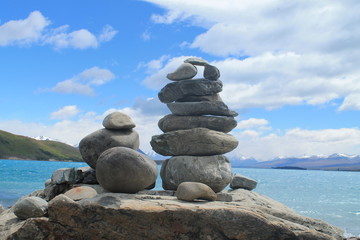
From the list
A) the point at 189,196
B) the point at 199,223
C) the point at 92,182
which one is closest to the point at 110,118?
the point at 92,182

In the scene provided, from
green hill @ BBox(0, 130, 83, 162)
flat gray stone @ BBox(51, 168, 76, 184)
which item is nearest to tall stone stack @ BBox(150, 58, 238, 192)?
flat gray stone @ BBox(51, 168, 76, 184)

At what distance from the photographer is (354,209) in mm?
40531

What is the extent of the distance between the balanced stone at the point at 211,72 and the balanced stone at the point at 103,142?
414 cm

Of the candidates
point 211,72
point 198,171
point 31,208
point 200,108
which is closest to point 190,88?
point 200,108

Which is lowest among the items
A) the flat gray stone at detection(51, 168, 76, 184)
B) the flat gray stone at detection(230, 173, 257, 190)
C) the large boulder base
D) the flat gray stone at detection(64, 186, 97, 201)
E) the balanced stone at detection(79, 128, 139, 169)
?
the large boulder base

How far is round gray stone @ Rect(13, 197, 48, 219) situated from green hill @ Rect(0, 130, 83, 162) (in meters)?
181

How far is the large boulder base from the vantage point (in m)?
11.2

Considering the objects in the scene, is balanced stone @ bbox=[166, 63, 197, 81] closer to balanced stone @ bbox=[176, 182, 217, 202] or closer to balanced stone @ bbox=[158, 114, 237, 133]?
balanced stone @ bbox=[158, 114, 237, 133]

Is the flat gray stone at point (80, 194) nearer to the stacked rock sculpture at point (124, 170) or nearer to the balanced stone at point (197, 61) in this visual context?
the stacked rock sculpture at point (124, 170)

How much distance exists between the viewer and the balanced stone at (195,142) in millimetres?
16266

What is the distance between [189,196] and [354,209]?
33.4 metres

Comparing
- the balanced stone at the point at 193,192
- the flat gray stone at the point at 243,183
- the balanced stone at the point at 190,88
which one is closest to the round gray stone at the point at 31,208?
the balanced stone at the point at 193,192

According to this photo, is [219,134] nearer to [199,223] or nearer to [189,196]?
[189,196]

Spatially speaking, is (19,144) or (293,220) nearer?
(293,220)
